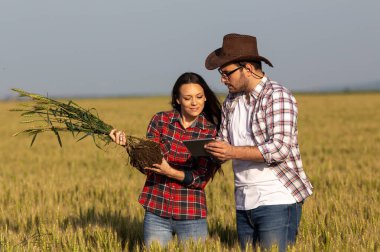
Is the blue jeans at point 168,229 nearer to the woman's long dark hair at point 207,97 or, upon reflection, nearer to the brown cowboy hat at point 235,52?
the woman's long dark hair at point 207,97

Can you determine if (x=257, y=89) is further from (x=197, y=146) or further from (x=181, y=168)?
(x=181, y=168)

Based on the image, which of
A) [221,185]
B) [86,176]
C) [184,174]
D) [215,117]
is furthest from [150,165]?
[86,176]

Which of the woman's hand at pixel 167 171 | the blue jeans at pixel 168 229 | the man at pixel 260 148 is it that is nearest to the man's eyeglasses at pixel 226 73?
the man at pixel 260 148

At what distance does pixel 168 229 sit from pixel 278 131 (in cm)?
112

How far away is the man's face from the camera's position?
371 cm

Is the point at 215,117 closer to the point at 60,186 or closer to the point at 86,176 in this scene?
the point at 60,186

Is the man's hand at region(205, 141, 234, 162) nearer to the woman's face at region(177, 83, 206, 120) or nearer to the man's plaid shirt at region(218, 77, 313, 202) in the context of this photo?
the man's plaid shirt at region(218, 77, 313, 202)

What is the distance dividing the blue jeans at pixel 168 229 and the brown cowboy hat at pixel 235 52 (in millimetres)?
1064

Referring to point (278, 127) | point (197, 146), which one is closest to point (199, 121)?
point (197, 146)

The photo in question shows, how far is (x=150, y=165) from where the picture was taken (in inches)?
162

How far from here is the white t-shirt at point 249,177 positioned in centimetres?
363

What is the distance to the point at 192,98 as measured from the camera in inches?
160

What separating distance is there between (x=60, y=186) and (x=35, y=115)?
405 centimetres

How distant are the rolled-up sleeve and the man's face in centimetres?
22
